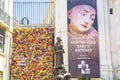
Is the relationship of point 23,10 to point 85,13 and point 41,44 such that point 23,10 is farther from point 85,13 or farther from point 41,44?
point 85,13

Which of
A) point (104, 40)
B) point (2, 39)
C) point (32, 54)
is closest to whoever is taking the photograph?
point (2, 39)

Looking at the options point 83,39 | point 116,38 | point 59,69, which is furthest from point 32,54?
point 59,69

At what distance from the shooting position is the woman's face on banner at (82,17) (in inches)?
920

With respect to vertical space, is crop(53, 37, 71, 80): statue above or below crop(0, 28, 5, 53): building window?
below

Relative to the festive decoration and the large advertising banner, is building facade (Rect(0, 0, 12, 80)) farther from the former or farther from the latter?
the large advertising banner

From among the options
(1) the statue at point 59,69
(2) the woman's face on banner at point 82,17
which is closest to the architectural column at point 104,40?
(2) the woman's face on banner at point 82,17

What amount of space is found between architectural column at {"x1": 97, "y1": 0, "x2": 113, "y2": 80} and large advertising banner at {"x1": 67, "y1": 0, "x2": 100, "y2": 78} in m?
0.31

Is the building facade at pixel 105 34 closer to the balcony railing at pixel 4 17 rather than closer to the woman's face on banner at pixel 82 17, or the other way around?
the woman's face on banner at pixel 82 17

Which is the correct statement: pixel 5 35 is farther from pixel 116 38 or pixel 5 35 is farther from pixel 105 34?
pixel 116 38

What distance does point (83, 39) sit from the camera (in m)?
23.3

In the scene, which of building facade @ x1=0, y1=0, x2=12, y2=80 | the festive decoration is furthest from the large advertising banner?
building facade @ x1=0, y1=0, x2=12, y2=80

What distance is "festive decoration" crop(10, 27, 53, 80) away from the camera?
22938 mm

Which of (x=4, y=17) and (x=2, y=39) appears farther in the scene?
(x=2, y=39)

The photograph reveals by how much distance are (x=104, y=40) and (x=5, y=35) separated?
751 centimetres
